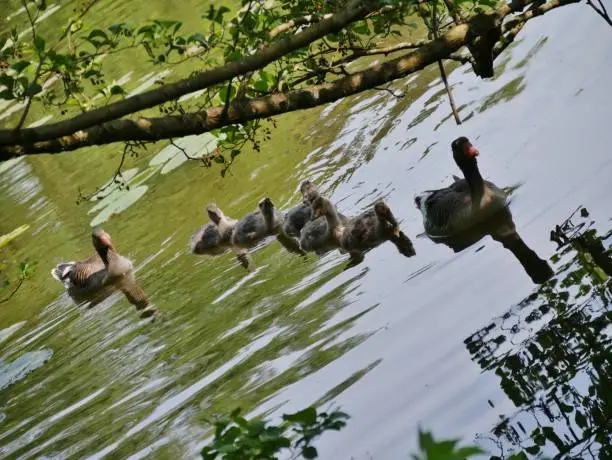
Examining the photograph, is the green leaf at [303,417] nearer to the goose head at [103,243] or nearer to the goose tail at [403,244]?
the goose tail at [403,244]

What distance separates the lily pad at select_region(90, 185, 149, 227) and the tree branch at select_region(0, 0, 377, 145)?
11959mm

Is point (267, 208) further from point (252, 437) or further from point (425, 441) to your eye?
point (425, 441)

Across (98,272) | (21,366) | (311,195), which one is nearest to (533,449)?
(311,195)

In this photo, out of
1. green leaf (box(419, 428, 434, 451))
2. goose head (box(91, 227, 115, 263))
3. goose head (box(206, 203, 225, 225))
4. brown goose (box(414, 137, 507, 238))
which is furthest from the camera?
goose head (box(91, 227, 115, 263))

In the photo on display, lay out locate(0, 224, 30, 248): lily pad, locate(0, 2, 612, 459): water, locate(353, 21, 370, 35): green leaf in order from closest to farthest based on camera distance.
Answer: locate(0, 2, 612, 459): water
locate(353, 21, 370, 35): green leaf
locate(0, 224, 30, 248): lily pad

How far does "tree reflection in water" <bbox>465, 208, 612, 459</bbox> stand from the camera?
5699 mm

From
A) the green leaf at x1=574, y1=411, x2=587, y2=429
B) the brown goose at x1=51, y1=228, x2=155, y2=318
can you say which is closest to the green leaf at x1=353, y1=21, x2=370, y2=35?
the green leaf at x1=574, y1=411, x2=587, y2=429

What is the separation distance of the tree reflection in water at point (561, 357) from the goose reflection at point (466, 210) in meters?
1.61

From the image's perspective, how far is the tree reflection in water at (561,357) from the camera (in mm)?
5699

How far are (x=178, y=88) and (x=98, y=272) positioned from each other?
10505 mm

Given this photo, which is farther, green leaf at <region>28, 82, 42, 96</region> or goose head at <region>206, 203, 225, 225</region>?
goose head at <region>206, 203, 225, 225</region>

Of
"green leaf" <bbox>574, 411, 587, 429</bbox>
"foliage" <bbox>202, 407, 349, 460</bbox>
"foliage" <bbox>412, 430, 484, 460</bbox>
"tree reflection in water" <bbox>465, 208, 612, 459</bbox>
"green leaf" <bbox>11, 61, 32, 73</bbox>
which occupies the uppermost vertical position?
"green leaf" <bbox>11, 61, 32, 73</bbox>

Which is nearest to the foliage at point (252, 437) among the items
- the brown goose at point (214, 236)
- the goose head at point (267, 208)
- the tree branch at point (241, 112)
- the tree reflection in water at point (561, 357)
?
the tree branch at point (241, 112)

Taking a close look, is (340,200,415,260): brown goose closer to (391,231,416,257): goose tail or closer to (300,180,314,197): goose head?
(391,231,416,257): goose tail
